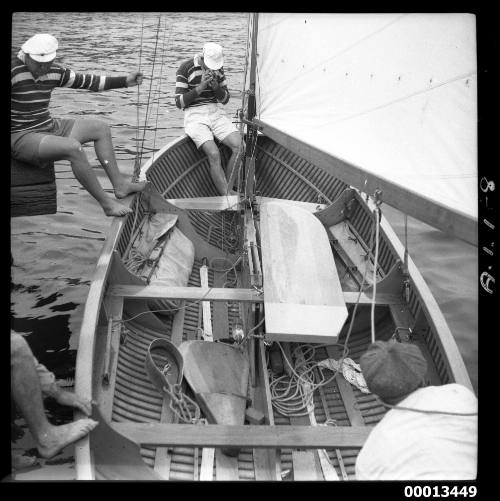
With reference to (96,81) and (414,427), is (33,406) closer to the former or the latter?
(414,427)

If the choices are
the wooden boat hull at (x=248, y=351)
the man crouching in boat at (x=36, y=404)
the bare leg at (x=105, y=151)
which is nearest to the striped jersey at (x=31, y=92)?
the bare leg at (x=105, y=151)

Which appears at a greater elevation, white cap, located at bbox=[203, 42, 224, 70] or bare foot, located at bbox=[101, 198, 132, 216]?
white cap, located at bbox=[203, 42, 224, 70]

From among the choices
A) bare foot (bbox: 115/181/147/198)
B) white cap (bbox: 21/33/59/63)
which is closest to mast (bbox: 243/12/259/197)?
bare foot (bbox: 115/181/147/198)

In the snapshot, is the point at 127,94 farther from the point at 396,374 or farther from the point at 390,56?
the point at 396,374

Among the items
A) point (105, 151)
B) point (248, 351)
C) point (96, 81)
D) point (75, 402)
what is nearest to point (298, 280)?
→ point (248, 351)

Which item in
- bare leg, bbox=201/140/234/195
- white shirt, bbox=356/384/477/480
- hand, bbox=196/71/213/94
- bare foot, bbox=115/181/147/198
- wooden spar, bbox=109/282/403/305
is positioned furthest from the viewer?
bare leg, bbox=201/140/234/195

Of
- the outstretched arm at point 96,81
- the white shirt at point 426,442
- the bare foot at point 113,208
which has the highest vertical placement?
the outstretched arm at point 96,81

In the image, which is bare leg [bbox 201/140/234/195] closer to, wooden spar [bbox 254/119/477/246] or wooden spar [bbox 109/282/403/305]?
wooden spar [bbox 109/282/403/305]

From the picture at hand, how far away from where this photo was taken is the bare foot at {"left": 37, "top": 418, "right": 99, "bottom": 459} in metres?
2.75

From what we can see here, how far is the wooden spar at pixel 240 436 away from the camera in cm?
283

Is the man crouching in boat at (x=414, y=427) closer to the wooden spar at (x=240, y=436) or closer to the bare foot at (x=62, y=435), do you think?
the wooden spar at (x=240, y=436)
